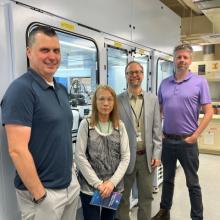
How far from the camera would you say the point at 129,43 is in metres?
2.69

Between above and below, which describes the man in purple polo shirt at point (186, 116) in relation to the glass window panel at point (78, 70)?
below

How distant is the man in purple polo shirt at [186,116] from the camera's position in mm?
2342

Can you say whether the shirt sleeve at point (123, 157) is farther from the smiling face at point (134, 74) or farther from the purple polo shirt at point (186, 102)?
the purple polo shirt at point (186, 102)

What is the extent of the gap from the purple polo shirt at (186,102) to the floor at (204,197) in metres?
1.10

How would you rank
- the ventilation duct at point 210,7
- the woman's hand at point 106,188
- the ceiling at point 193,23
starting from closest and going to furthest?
1. the woman's hand at point 106,188
2. the ventilation duct at point 210,7
3. the ceiling at point 193,23

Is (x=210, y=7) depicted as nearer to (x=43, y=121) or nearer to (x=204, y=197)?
(x=204, y=197)

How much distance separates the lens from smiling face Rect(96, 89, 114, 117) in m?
1.77

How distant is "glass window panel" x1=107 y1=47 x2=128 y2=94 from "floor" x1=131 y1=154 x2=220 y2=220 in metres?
1.46

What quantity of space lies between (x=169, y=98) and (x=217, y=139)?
3.42m

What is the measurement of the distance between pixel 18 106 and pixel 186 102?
1.62m

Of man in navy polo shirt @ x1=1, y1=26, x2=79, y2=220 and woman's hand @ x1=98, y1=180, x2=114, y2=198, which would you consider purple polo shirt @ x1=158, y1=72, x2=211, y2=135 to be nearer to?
woman's hand @ x1=98, y1=180, x2=114, y2=198

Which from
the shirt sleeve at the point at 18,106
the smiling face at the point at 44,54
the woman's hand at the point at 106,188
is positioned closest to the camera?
the shirt sleeve at the point at 18,106

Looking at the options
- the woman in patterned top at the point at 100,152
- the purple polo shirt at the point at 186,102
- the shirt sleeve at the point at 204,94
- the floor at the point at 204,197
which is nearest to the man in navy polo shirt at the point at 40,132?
the woman in patterned top at the point at 100,152

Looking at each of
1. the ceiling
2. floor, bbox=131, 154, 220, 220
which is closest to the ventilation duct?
the ceiling
